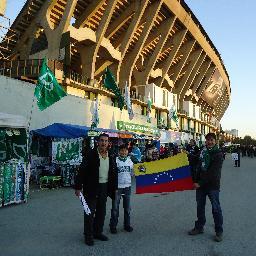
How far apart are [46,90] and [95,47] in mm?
17521

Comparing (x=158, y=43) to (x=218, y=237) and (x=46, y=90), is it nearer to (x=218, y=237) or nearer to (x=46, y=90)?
(x=46, y=90)

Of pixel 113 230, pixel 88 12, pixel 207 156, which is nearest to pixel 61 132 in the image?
pixel 113 230

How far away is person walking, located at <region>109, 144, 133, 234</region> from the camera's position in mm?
6414

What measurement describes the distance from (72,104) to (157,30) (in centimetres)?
2133

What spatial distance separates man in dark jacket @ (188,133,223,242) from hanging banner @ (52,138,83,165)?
313 inches

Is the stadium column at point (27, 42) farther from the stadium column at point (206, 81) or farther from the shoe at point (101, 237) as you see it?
the stadium column at point (206, 81)

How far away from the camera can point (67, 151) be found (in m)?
13.9

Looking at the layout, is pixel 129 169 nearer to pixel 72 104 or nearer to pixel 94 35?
pixel 72 104

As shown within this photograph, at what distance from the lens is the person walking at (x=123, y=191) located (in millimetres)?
6414

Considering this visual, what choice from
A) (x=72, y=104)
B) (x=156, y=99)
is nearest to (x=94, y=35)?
(x=72, y=104)

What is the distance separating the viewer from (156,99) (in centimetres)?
4000

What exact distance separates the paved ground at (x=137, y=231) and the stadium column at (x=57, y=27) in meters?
17.6

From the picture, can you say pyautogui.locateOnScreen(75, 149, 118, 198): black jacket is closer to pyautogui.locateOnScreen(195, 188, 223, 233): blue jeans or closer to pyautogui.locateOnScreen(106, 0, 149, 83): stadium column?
pyautogui.locateOnScreen(195, 188, 223, 233): blue jeans

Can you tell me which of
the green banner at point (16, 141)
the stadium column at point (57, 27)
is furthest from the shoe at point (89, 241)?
the stadium column at point (57, 27)
